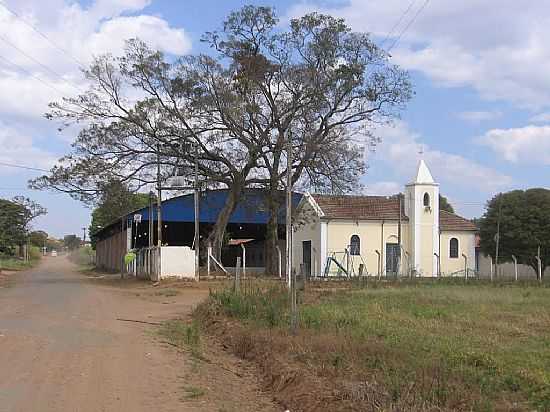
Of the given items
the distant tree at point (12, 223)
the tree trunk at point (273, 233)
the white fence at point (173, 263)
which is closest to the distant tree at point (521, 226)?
the tree trunk at point (273, 233)

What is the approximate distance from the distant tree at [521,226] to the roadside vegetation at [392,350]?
38.0 meters

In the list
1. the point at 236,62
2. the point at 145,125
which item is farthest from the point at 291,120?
the point at 145,125

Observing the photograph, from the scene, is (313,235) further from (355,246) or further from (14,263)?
(14,263)

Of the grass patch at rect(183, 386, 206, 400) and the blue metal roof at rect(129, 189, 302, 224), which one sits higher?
the blue metal roof at rect(129, 189, 302, 224)

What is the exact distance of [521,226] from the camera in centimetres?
6009

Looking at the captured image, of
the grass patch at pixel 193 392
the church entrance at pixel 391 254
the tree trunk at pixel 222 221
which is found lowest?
the grass patch at pixel 193 392

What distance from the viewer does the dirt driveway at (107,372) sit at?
9.89 m

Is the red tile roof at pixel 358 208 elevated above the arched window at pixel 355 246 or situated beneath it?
elevated above

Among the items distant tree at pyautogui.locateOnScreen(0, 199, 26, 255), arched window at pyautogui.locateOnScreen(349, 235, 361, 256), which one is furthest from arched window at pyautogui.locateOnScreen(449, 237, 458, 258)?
distant tree at pyautogui.locateOnScreen(0, 199, 26, 255)

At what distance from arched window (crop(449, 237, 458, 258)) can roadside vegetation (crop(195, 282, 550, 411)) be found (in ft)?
128

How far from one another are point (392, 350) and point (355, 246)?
154 feet

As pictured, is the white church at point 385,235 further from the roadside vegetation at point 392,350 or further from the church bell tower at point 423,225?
the roadside vegetation at point 392,350

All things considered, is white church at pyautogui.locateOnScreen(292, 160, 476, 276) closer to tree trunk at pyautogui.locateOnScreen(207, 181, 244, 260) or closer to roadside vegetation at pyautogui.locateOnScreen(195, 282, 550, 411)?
tree trunk at pyautogui.locateOnScreen(207, 181, 244, 260)

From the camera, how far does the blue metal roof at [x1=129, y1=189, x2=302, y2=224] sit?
50344 mm
